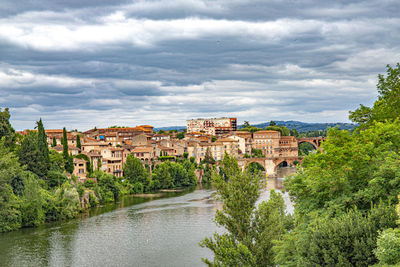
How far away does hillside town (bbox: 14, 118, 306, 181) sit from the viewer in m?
76.8

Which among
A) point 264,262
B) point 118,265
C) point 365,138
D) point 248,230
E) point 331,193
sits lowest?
point 118,265

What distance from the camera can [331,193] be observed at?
18906 millimetres

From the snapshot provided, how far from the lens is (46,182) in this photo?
57.6 meters

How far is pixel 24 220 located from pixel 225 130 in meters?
124

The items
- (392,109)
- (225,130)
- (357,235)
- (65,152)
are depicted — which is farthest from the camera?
(225,130)

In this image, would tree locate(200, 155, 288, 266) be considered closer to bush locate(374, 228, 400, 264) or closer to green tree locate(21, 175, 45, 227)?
bush locate(374, 228, 400, 264)

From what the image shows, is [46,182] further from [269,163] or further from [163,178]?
[269,163]

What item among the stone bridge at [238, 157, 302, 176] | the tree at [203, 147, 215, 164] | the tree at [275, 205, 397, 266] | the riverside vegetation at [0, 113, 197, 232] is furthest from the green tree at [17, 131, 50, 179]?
the stone bridge at [238, 157, 302, 176]

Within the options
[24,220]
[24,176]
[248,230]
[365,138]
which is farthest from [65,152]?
[365,138]

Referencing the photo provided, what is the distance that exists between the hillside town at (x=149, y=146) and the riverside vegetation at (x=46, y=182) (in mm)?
3519

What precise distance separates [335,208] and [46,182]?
46328mm

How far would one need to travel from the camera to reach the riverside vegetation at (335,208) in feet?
52.5

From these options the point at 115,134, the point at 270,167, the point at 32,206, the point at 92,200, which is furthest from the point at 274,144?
the point at 32,206

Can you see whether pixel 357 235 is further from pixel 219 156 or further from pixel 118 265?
pixel 219 156
